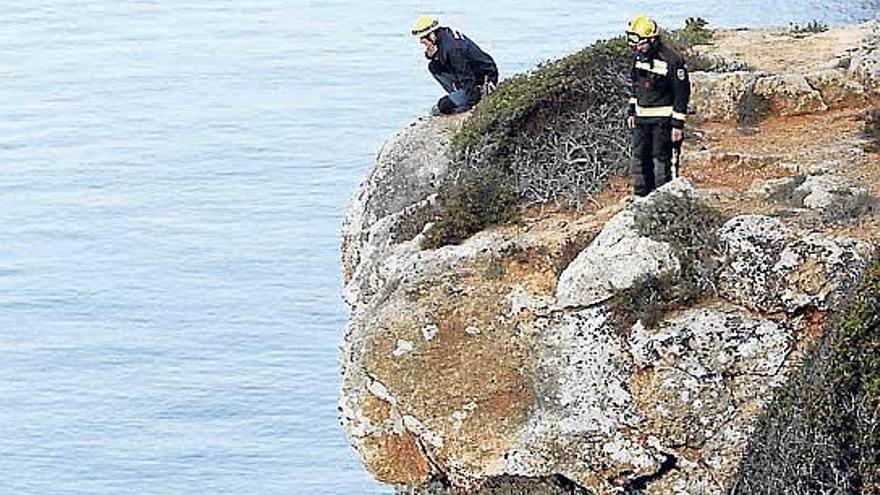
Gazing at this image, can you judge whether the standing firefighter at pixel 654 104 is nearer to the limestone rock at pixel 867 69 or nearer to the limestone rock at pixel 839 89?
the limestone rock at pixel 839 89

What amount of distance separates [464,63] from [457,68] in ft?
0.40

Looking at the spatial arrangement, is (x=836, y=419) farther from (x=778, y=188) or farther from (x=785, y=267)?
(x=778, y=188)

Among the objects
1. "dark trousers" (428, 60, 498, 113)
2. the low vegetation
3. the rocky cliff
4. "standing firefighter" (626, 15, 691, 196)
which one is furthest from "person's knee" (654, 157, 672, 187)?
"dark trousers" (428, 60, 498, 113)

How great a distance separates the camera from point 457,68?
21047mm

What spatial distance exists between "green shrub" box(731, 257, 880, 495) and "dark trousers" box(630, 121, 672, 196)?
3478mm

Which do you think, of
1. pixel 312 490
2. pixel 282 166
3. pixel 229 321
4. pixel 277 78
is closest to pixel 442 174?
pixel 312 490

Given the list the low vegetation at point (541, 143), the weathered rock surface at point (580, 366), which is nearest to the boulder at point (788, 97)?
the low vegetation at point (541, 143)

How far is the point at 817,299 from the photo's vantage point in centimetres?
1420

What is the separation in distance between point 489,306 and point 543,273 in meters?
0.63

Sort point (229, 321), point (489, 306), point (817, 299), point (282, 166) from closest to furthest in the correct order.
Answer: point (817, 299)
point (489, 306)
point (229, 321)
point (282, 166)

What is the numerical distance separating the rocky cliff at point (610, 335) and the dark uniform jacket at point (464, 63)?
4444 millimetres

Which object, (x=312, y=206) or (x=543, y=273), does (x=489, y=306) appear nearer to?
(x=543, y=273)

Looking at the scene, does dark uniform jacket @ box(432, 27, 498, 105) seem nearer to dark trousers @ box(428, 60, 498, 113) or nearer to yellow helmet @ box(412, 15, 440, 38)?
dark trousers @ box(428, 60, 498, 113)

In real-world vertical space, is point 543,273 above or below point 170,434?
above
